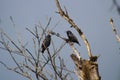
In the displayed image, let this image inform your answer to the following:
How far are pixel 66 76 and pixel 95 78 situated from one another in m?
1.42

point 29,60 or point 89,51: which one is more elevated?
point 29,60

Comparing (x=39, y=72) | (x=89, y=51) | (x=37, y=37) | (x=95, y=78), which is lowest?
(x=95, y=78)

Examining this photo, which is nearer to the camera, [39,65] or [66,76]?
[39,65]

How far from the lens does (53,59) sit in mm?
2240

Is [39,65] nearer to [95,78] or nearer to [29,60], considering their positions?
[29,60]

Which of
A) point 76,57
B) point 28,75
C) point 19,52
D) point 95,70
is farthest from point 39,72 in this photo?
point 95,70

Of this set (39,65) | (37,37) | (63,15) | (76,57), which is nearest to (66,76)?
(39,65)

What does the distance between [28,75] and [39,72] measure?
0.47ft

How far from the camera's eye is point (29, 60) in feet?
7.41

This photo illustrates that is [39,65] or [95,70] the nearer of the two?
[95,70]

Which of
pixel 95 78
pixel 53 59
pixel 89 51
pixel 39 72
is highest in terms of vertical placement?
pixel 53 59

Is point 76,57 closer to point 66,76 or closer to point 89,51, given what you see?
point 89,51

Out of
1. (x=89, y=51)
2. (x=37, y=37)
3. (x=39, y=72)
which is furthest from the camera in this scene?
(x=37, y=37)

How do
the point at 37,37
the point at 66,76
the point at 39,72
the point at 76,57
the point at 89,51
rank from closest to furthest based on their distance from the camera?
the point at 89,51 < the point at 76,57 < the point at 39,72 < the point at 37,37 < the point at 66,76
